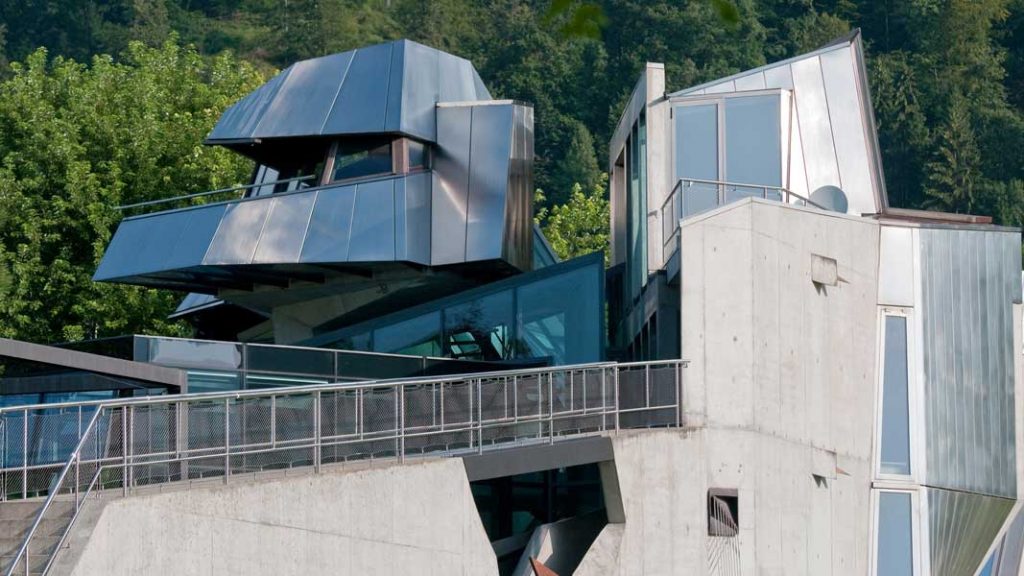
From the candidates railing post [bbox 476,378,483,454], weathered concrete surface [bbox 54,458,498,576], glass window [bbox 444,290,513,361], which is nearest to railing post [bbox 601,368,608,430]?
railing post [bbox 476,378,483,454]

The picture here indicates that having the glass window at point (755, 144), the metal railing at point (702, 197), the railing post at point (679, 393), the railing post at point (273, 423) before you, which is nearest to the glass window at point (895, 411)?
the metal railing at point (702, 197)

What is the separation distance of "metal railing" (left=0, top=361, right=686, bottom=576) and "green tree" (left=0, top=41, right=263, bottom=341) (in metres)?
25.6

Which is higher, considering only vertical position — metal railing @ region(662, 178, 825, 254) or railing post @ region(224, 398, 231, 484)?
metal railing @ region(662, 178, 825, 254)

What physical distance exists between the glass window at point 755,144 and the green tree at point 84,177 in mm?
22527

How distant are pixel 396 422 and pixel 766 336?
615 centimetres

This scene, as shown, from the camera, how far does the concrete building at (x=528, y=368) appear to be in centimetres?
1891

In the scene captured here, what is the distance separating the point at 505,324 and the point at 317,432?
11.6 metres

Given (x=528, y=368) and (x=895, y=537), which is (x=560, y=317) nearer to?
(x=528, y=368)

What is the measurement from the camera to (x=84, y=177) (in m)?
49.7

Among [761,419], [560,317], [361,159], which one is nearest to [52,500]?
[761,419]

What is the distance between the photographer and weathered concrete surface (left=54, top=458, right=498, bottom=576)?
56.7 ft

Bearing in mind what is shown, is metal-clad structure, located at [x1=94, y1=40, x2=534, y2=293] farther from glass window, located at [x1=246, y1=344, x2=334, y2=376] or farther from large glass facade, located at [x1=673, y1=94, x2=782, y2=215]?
large glass facade, located at [x1=673, y1=94, x2=782, y2=215]

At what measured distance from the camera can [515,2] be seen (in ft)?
356

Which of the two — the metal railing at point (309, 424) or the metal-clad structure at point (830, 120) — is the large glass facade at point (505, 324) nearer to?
the metal-clad structure at point (830, 120)
